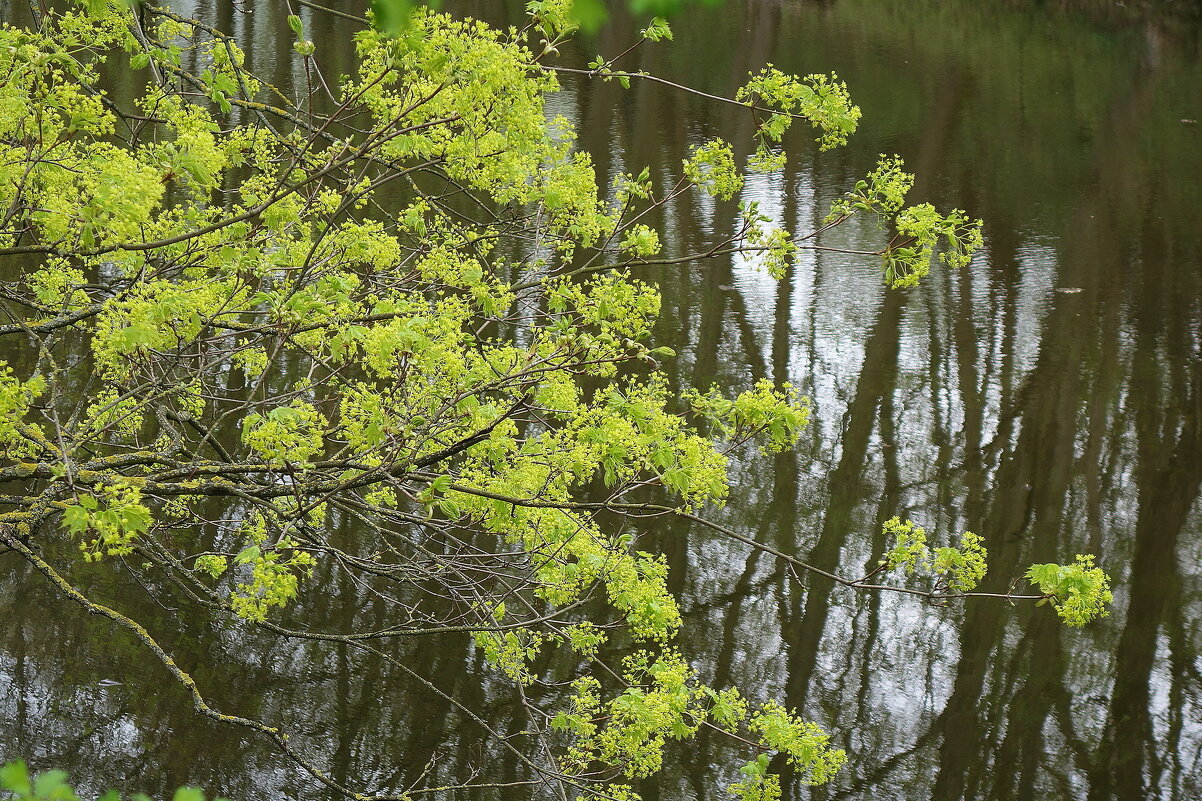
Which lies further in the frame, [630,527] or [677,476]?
[630,527]

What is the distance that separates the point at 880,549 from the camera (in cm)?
716

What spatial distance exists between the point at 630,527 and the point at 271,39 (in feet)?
49.0

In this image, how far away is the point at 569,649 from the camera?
19.6ft

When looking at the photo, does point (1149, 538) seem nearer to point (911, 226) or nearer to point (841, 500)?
point (841, 500)

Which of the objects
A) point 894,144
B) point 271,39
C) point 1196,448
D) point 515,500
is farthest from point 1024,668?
point 271,39

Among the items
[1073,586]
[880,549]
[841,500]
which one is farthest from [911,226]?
[841,500]

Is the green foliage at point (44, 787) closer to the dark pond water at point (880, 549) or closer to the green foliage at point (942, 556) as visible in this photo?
the green foliage at point (942, 556)

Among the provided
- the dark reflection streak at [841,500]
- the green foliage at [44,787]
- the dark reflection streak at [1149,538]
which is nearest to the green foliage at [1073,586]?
the dark reflection streak at [841,500]

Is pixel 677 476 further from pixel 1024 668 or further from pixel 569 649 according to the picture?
pixel 1024 668

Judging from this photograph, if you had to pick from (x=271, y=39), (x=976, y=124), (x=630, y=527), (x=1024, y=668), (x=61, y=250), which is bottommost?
→ (x=1024, y=668)

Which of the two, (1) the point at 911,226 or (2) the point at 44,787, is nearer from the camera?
(2) the point at 44,787

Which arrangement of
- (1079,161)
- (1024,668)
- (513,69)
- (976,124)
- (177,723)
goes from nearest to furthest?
(513,69) → (177,723) → (1024,668) → (1079,161) → (976,124)

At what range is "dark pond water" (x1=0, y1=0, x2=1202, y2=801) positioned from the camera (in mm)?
5328

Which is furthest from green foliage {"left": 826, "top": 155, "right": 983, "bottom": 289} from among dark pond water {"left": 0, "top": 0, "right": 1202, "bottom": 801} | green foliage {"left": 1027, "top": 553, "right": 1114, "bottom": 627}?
dark pond water {"left": 0, "top": 0, "right": 1202, "bottom": 801}
